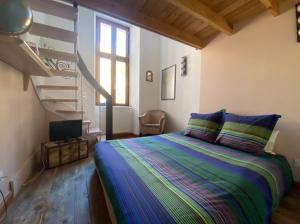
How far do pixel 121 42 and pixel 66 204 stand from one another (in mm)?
4799

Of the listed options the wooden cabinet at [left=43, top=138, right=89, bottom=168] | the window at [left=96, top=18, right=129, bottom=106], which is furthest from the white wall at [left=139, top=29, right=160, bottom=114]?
the wooden cabinet at [left=43, top=138, right=89, bottom=168]

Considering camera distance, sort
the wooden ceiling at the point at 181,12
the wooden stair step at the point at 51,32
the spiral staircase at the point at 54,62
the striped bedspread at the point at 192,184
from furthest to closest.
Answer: the wooden stair step at the point at 51,32
the wooden ceiling at the point at 181,12
the spiral staircase at the point at 54,62
the striped bedspread at the point at 192,184

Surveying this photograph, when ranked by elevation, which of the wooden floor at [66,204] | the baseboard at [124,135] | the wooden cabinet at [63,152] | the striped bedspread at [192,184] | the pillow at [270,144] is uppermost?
the pillow at [270,144]

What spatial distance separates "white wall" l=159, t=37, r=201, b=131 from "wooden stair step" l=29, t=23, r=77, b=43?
7.99ft

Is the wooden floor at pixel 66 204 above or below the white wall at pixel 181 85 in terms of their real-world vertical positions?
below

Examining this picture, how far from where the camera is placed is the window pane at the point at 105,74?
472 cm

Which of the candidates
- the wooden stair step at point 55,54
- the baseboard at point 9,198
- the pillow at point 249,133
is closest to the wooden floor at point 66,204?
the baseboard at point 9,198

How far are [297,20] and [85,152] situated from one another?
145 inches

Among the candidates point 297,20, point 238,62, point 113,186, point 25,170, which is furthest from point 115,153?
point 297,20

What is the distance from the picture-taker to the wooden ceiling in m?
1.95

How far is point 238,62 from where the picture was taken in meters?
2.45

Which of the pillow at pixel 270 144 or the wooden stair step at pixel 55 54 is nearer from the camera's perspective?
the pillow at pixel 270 144

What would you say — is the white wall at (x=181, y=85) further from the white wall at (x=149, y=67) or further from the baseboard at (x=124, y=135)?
the baseboard at (x=124, y=135)

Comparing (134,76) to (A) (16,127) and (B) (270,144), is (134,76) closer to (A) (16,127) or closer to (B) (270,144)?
(A) (16,127)
